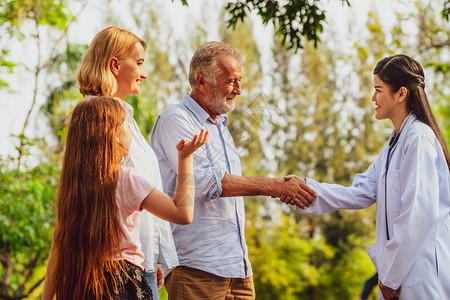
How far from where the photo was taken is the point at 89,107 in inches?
86.5

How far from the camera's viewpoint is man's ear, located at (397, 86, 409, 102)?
2.97m

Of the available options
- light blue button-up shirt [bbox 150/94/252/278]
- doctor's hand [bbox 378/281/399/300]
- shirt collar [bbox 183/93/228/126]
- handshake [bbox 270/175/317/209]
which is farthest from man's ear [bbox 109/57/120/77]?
doctor's hand [bbox 378/281/399/300]

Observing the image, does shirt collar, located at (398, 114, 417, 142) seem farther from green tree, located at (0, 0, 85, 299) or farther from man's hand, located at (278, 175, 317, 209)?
green tree, located at (0, 0, 85, 299)

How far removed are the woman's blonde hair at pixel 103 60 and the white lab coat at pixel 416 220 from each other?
151 cm

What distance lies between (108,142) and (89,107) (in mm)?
163

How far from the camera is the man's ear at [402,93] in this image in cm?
297

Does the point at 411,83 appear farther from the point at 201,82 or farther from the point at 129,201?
the point at 129,201

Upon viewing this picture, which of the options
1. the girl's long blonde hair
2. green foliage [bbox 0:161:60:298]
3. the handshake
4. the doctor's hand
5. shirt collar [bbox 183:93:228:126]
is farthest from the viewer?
green foliage [bbox 0:161:60:298]

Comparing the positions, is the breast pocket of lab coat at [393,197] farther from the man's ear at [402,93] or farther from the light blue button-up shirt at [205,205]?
the light blue button-up shirt at [205,205]

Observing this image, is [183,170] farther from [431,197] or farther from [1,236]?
[1,236]

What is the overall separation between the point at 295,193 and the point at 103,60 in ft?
4.93

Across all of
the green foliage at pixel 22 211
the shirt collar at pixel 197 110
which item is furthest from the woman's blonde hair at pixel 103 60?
the green foliage at pixel 22 211

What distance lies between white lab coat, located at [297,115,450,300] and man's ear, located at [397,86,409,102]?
117 mm

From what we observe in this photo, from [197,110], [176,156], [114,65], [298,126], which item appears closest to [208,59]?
[197,110]
